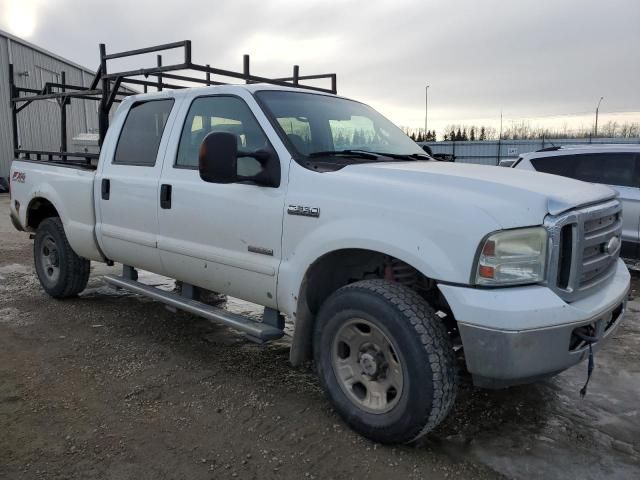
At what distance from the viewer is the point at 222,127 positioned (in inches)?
159

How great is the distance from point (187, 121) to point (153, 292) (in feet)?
4.70

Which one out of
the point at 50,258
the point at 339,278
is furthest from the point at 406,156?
the point at 50,258

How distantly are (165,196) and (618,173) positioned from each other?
19.9ft

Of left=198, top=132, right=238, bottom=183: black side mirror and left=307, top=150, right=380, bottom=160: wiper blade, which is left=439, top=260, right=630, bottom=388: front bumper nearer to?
left=307, top=150, right=380, bottom=160: wiper blade

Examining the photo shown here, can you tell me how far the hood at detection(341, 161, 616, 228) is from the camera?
262cm

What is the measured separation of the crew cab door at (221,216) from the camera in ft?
11.5

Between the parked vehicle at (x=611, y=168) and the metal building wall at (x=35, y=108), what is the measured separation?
1837 centimetres

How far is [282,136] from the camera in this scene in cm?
354

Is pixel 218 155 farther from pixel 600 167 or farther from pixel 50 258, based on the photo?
pixel 600 167

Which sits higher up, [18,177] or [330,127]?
[330,127]

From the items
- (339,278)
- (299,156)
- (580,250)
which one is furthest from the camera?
(339,278)

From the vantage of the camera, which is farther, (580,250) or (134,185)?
(134,185)

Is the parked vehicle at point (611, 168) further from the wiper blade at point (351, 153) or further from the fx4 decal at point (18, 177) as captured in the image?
the fx4 decal at point (18, 177)

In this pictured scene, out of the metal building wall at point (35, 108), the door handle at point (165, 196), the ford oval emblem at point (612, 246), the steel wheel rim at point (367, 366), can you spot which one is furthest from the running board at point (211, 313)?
the metal building wall at point (35, 108)
